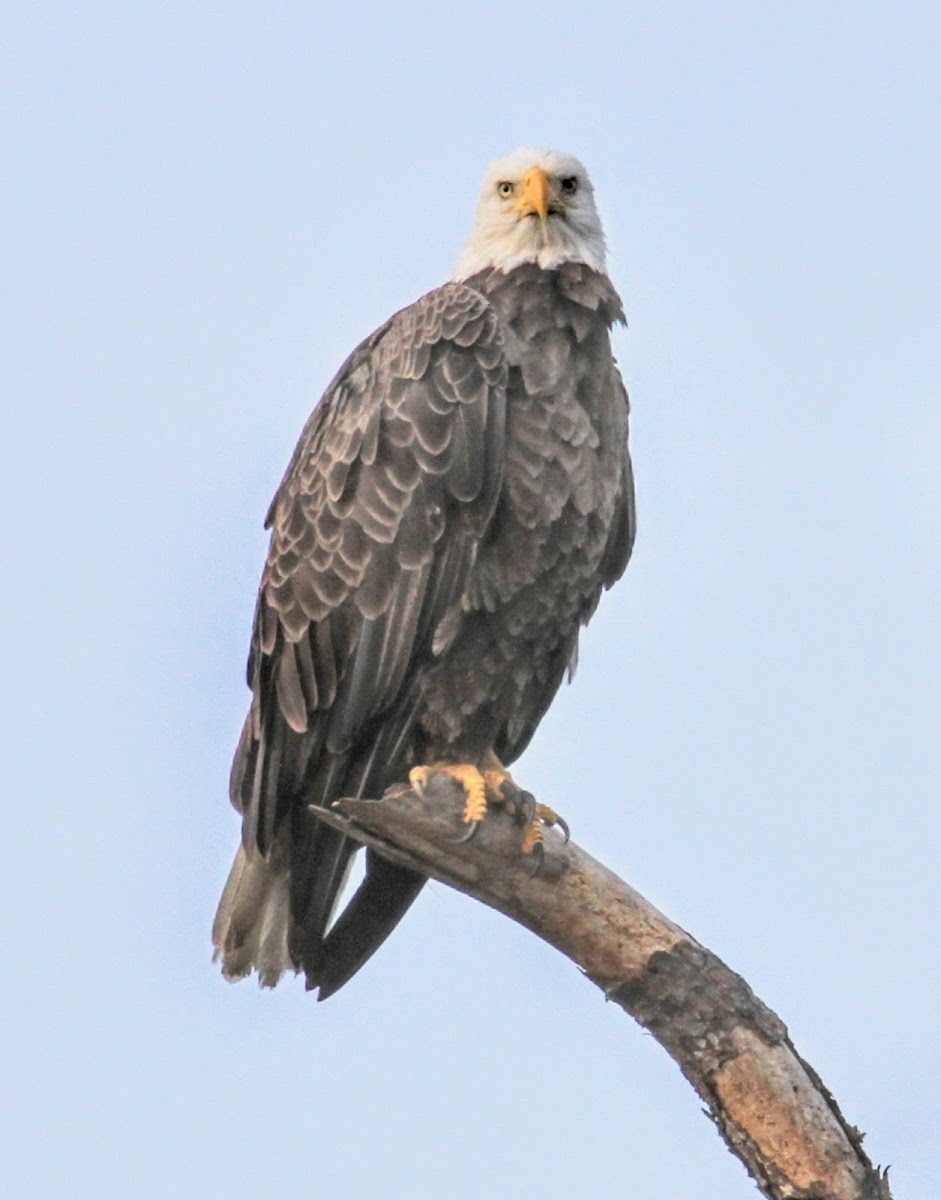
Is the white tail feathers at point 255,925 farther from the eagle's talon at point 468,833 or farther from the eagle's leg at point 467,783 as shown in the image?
the eagle's talon at point 468,833

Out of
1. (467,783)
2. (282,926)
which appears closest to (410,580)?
(467,783)

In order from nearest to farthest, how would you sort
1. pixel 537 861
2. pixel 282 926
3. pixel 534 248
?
pixel 537 861, pixel 282 926, pixel 534 248

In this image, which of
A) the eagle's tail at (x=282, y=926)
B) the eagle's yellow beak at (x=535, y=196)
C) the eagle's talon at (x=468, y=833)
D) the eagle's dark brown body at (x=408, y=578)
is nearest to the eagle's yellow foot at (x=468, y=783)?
the eagle's talon at (x=468, y=833)

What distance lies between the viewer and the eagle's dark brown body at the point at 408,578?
22.6ft

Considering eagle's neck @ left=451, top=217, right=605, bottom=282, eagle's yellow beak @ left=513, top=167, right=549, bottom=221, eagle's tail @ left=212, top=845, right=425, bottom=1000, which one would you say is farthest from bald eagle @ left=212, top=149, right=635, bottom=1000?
eagle's yellow beak @ left=513, top=167, right=549, bottom=221

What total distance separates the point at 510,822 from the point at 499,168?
3102mm

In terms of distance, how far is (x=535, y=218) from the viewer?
7691 millimetres

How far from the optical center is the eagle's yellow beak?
7676 millimetres

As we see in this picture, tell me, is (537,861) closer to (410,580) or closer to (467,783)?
(467,783)

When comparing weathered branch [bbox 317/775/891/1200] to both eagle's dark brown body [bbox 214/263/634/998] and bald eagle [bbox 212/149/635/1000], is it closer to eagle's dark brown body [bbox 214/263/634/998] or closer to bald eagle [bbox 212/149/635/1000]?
bald eagle [bbox 212/149/635/1000]

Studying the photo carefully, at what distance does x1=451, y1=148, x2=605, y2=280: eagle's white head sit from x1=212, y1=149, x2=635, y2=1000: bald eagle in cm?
26

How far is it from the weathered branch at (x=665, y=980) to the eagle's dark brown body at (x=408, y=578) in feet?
1.78

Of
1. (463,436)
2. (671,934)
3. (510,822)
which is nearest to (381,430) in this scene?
(463,436)

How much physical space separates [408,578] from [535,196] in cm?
185
